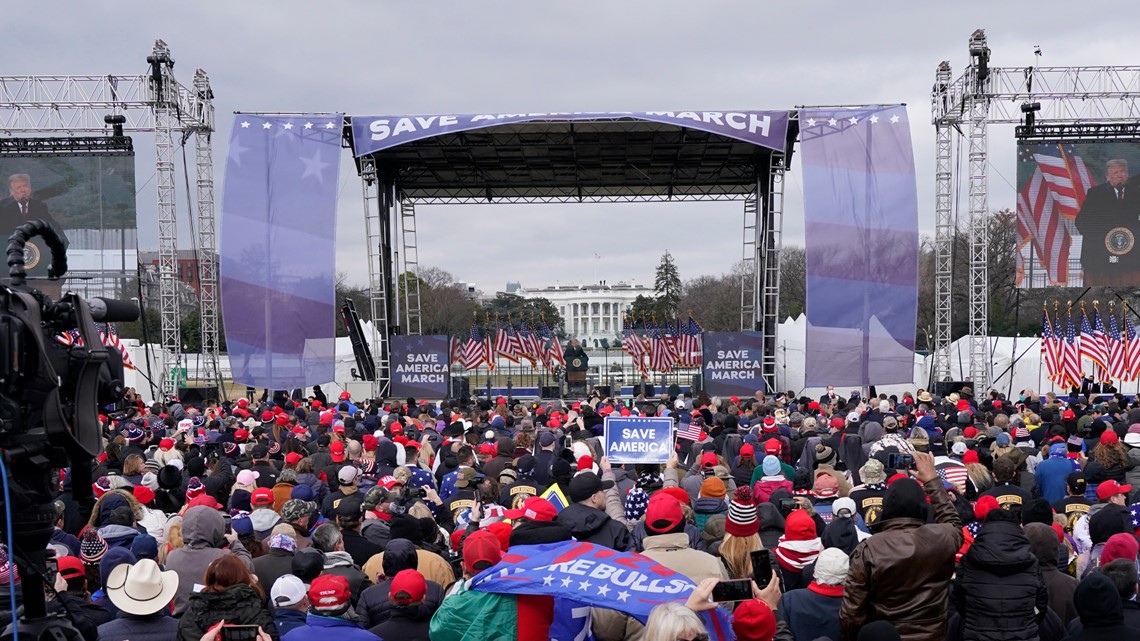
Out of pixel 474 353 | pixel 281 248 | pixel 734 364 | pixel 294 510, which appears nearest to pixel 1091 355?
pixel 734 364

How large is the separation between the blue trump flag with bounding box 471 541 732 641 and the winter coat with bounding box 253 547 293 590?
230 centimetres

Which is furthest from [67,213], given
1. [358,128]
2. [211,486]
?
[211,486]

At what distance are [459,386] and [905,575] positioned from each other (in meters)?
28.3

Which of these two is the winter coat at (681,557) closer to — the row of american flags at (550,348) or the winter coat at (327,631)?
the winter coat at (327,631)

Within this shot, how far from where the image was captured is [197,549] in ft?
19.4

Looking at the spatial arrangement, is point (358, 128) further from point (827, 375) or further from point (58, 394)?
point (58, 394)

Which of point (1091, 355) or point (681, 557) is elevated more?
point (681, 557)

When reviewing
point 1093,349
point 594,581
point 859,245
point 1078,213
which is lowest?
point 1093,349

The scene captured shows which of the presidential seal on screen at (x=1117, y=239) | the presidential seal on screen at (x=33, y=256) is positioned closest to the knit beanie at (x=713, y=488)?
the presidential seal on screen at (x=1117, y=239)

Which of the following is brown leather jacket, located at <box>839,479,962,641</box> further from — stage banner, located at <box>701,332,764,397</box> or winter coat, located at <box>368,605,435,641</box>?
stage banner, located at <box>701,332,764,397</box>

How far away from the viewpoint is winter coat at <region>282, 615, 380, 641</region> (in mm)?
4562

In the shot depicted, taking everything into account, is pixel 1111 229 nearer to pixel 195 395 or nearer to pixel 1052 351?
pixel 1052 351

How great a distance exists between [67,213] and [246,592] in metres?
27.4

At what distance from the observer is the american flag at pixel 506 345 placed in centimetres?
3081
